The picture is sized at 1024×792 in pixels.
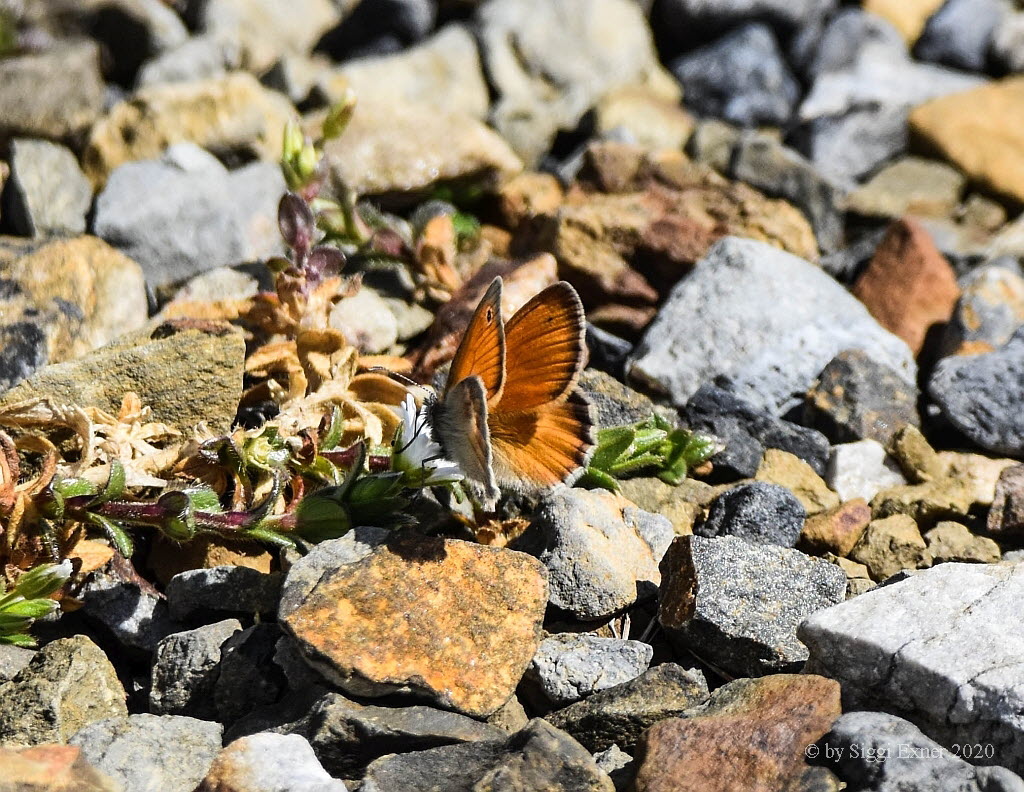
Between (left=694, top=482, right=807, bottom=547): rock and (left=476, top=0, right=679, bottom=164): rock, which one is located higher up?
(left=476, top=0, right=679, bottom=164): rock

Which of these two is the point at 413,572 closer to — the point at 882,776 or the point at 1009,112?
the point at 882,776

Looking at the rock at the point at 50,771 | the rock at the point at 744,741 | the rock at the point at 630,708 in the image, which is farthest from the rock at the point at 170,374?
the rock at the point at 744,741

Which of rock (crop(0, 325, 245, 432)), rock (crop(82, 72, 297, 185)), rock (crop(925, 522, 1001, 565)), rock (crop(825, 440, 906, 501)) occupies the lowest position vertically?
rock (crop(825, 440, 906, 501))

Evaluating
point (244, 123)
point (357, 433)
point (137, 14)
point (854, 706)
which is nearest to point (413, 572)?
point (357, 433)

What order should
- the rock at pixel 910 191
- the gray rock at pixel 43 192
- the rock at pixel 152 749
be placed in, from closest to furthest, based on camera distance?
the rock at pixel 152 749 < the gray rock at pixel 43 192 < the rock at pixel 910 191

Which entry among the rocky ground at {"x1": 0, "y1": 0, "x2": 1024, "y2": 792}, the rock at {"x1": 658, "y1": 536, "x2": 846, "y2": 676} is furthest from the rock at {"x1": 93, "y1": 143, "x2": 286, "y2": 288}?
the rock at {"x1": 658, "y1": 536, "x2": 846, "y2": 676}

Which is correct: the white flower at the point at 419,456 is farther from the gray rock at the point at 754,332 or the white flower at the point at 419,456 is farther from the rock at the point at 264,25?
the rock at the point at 264,25

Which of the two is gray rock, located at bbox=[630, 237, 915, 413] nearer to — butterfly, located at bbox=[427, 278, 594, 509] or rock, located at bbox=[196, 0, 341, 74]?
butterfly, located at bbox=[427, 278, 594, 509]
